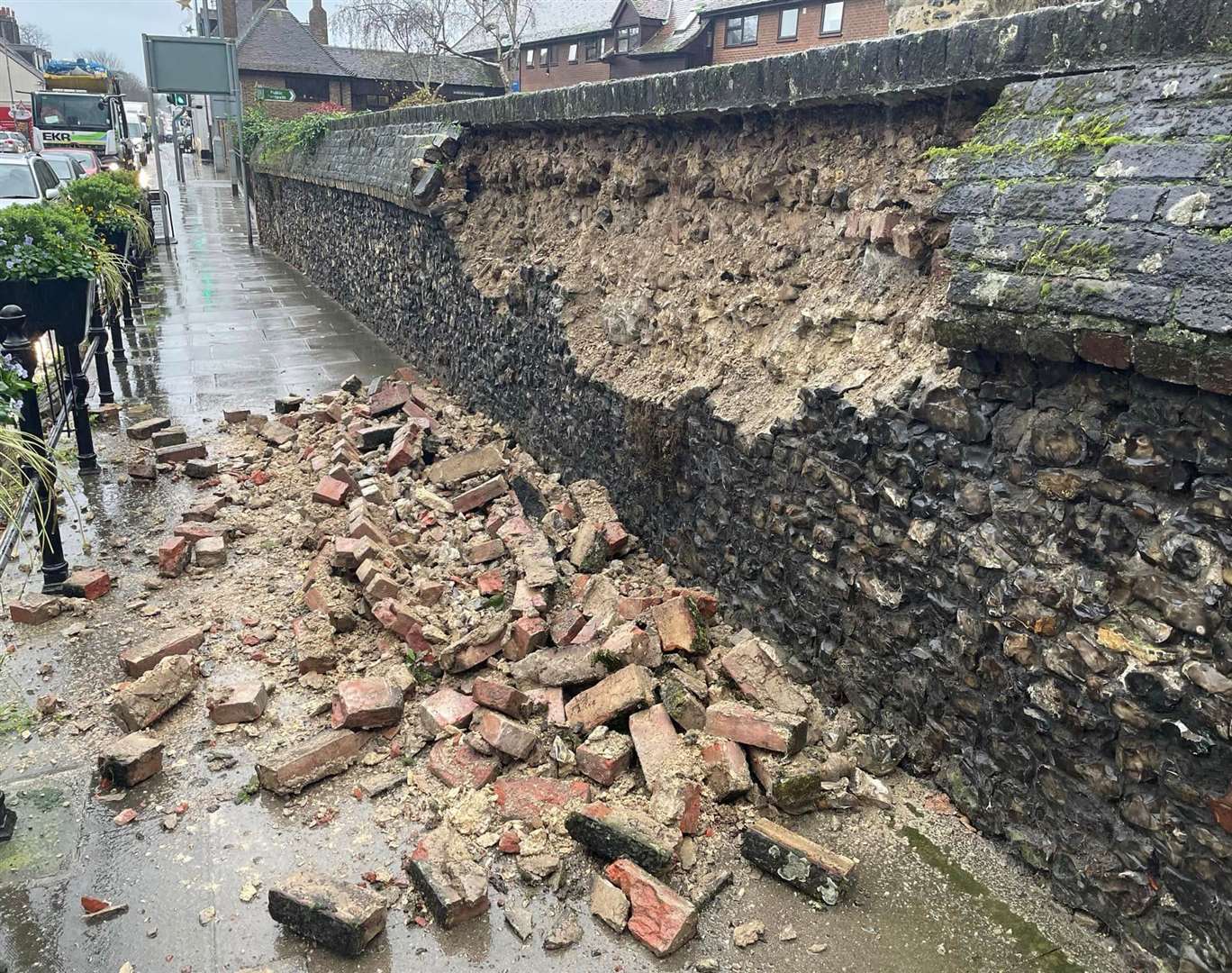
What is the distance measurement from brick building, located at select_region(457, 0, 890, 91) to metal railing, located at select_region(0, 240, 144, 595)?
58.8 ft

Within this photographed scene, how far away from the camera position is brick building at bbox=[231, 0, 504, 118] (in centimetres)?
3659

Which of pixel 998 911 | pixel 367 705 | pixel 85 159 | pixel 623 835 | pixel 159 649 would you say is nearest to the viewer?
pixel 998 911

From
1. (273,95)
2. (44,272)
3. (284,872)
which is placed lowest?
(284,872)

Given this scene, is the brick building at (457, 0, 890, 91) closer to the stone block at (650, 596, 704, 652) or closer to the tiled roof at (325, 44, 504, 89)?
the tiled roof at (325, 44, 504, 89)

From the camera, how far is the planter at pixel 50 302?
623 cm

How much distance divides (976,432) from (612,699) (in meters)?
1.98

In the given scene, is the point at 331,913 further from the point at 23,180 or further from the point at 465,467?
the point at 23,180

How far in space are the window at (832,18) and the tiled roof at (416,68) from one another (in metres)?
16.4

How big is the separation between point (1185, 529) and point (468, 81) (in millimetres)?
41638

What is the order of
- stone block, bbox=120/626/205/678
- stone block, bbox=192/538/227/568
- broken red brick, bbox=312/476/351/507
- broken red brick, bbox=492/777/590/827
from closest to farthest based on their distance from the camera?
broken red brick, bbox=492/777/590/827 → stone block, bbox=120/626/205/678 → stone block, bbox=192/538/227/568 → broken red brick, bbox=312/476/351/507

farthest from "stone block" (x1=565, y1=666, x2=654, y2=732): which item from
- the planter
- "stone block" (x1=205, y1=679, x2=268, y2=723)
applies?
the planter

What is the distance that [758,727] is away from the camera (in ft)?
12.7

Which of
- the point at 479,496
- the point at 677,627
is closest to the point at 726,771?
the point at 677,627

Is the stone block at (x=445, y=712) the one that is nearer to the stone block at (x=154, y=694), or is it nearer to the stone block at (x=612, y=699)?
the stone block at (x=612, y=699)
